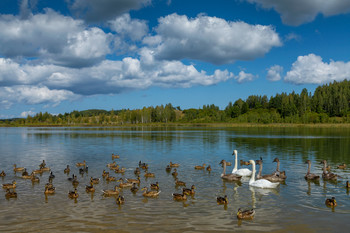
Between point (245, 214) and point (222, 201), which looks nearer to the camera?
point (245, 214)

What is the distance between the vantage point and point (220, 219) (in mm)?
13867

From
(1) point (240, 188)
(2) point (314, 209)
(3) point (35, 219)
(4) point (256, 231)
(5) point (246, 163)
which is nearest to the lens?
(4) point (256, 231)

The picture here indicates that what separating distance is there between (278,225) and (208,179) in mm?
10471

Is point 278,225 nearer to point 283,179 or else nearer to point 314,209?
point 314,209

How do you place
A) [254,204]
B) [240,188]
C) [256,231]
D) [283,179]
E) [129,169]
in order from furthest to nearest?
[129,169] < [283,179] < [240,188] < [254,204] < [256,231]

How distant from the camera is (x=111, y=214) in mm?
14609

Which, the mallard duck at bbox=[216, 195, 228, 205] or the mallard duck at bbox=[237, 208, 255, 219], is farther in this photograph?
the mallard duck at bbox=[216, 195, 228, 205]

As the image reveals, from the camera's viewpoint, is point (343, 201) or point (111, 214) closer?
point (111, 214)

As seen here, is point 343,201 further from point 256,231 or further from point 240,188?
point 256,231

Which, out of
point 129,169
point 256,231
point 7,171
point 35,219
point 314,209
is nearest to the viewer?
point 256,231

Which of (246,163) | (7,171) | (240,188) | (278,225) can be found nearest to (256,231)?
(278,225)

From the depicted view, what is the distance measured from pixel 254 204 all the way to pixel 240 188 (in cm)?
418

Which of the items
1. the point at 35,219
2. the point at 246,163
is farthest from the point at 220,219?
the point at 246,163

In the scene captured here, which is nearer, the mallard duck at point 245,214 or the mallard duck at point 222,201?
the mallard duck at point 245,214
